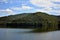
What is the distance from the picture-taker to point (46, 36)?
15.1 ft

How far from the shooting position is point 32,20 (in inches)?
182

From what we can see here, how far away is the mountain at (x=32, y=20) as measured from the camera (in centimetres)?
462

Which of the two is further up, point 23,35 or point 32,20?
point 32,20

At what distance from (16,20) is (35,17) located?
350mm

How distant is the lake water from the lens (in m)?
4.60

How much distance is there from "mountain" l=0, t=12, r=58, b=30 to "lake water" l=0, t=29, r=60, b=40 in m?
0.11

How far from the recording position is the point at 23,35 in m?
4.61

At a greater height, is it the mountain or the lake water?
the mountain

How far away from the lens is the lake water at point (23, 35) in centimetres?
460

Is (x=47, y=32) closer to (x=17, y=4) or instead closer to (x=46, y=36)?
(x=46, y=36)

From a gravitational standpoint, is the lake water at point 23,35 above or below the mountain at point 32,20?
below

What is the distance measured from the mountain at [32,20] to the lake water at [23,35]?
0.11m

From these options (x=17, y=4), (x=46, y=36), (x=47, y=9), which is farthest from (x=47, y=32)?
(x=17, y=4)

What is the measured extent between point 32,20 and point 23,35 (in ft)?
1.04
